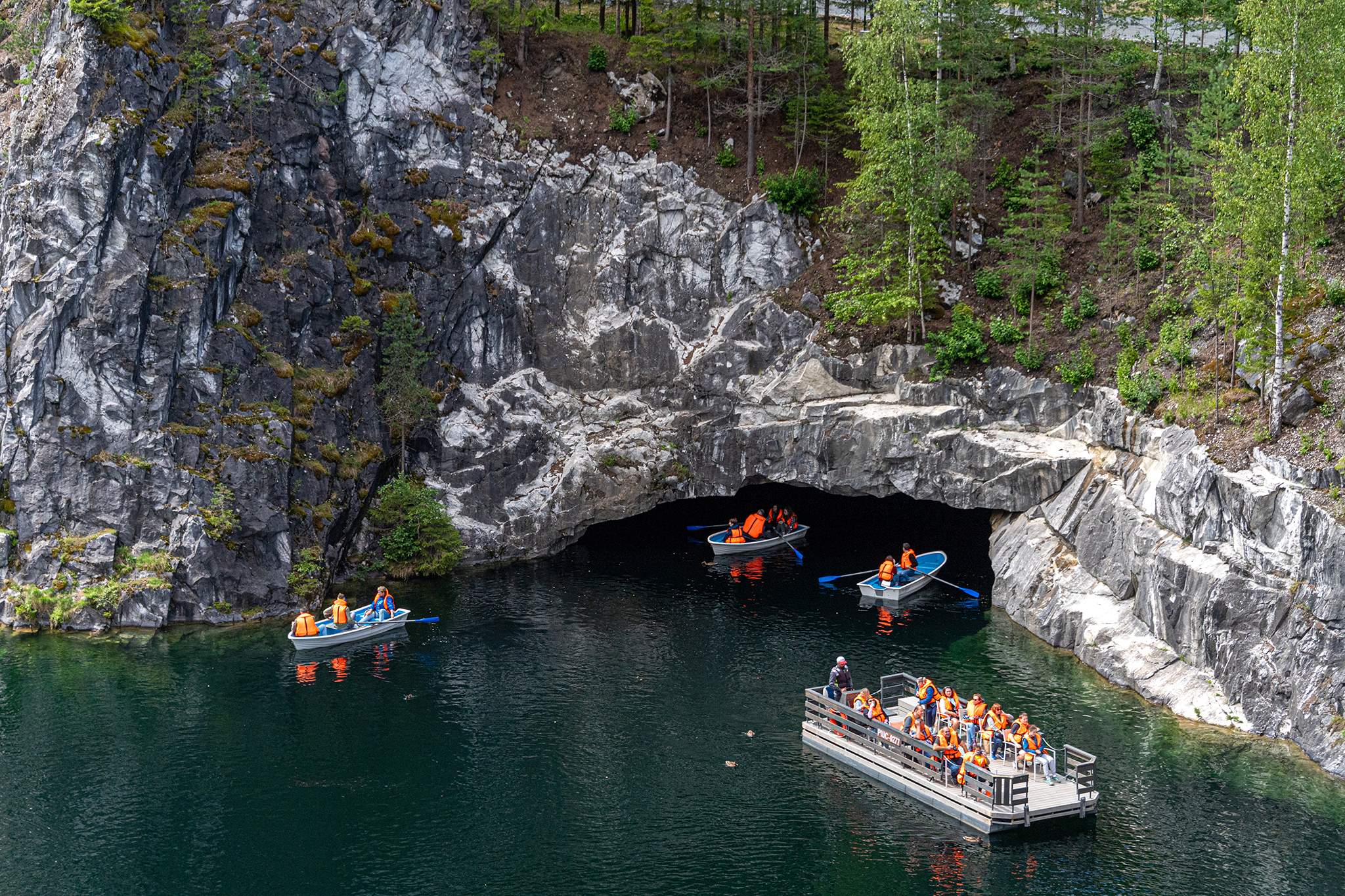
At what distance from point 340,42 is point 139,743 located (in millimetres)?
36430

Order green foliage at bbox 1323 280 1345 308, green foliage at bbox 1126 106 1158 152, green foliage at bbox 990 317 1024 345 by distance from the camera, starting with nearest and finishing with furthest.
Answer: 1. green foliage at bbox 1323 280 1345 308
2. green foliage at bbox 990 317 1024 345
3. green foliage at bbox 1126 106 1158 152

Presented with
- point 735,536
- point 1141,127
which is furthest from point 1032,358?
point 735,536

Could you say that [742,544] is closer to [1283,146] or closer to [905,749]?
[905,749]

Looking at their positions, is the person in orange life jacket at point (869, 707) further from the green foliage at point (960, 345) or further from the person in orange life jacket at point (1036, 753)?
the green foliage at point (960, 345)

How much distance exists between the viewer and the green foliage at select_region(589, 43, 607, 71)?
64.8 meters

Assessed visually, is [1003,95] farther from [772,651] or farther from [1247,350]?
[772,651]

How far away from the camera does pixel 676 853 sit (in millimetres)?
30688

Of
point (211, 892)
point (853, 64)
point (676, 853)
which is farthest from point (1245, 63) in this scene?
point (211, 892)

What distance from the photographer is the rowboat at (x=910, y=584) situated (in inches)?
2019

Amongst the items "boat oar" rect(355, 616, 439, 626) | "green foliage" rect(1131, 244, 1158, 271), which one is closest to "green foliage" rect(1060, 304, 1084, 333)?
"green foliage" rect(1131, 244, 1158, 271)

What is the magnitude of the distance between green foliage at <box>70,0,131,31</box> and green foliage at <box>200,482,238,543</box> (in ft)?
66.2

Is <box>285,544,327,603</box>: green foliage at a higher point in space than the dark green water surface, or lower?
higher

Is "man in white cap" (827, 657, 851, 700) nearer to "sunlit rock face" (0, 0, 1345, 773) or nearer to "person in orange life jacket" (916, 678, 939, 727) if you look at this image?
"person in orange life jacket" (916, 678, 939, 727)

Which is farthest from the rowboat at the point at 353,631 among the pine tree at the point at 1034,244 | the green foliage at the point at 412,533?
the pine tree at the point at 1034,244
